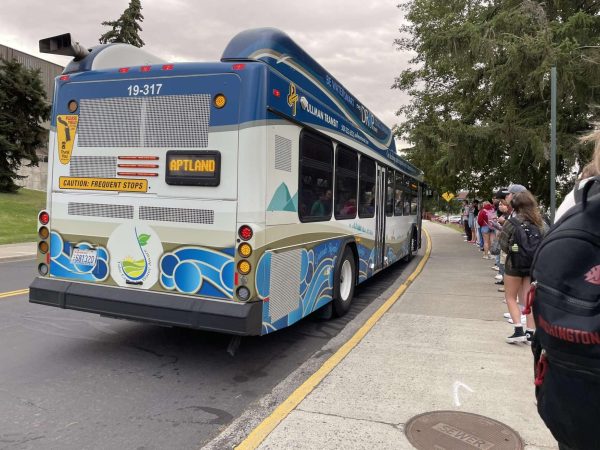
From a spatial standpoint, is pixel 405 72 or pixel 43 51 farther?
pixel 405 72

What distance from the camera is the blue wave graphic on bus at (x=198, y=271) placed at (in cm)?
436

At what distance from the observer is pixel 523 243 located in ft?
17.0

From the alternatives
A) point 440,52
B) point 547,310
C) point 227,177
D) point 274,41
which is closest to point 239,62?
point 274,41

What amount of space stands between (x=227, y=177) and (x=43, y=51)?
98.3 inches

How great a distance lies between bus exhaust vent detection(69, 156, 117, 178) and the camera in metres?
4.88

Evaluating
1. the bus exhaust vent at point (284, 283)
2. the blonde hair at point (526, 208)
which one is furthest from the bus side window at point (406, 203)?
the bus exhaust vent at point (284, 283)

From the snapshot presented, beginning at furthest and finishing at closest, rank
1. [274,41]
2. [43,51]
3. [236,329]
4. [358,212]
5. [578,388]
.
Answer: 1. [358,212]
2. [43,51]
3. [274,41]
4. [236,329]
5. [578,388]

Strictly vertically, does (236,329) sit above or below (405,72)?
below

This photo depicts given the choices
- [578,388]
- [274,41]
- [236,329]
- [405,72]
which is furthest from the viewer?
[405,72]

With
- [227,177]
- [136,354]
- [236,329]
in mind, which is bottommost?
[136,354]

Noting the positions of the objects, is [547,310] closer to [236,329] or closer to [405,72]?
[236,329]

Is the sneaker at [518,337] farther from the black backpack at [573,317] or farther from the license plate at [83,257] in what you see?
the license plate at [83,257]

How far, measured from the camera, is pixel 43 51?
5.03 m

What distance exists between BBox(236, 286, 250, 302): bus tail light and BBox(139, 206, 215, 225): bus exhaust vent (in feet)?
2.16
